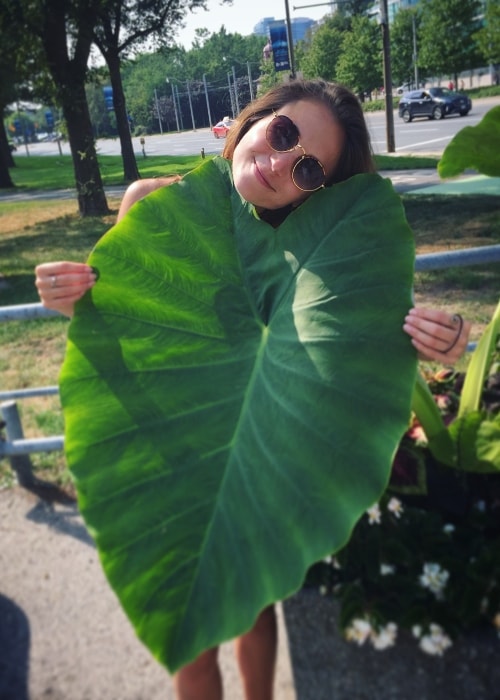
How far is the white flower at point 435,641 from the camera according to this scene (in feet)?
4.59

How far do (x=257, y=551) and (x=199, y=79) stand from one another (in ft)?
5.51

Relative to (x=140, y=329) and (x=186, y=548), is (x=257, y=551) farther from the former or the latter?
(x=140, y=329)

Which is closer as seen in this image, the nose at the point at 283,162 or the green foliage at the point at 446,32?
the nose at the point at 283,162

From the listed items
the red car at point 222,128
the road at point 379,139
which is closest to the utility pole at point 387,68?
the road at point 379,139

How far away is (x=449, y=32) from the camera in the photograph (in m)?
23.7

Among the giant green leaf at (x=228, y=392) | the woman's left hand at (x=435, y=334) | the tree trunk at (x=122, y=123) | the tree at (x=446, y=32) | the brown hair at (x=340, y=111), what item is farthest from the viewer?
the tree at (x=446, y=32)

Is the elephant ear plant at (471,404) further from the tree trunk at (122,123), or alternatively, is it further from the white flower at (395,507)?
the tree trunk at (122,123)

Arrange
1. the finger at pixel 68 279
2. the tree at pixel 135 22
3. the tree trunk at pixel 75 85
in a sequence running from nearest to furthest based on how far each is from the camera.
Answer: the finger at pixel 68 279 → the tree at pixel 135 22 → the tree trunk at pixel 75 85

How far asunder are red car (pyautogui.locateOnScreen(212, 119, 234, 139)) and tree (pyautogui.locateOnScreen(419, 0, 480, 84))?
24.6m

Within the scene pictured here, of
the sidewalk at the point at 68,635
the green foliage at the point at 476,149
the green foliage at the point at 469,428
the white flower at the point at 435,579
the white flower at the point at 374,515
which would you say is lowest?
the sidewalk at the point at 68,635

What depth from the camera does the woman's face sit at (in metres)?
1.33

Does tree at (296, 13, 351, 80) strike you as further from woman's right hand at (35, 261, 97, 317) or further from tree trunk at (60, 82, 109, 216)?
tree trunk at (60, 82, 109, 216)

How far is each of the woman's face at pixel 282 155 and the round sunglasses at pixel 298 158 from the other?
1 centimetres

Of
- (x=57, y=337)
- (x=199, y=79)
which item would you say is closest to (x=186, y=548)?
(x=199, y=79)
